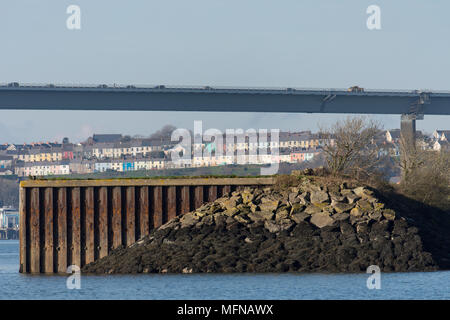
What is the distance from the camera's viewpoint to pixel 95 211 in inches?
1956

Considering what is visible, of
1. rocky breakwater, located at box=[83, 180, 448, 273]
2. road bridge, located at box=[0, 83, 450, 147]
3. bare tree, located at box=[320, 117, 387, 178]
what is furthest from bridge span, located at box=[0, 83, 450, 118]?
rocky breakwater, located at box=[83, 180, 448, 273]

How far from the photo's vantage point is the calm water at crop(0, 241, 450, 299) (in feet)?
126

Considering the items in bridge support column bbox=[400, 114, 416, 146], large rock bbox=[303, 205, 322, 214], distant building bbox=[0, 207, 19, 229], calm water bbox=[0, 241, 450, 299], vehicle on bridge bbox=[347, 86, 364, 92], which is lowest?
distant building bbox=[0, 207, 19, 229]

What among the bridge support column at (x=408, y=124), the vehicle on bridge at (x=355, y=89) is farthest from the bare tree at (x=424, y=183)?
the vehicle on bridge at (x=355, y=89)

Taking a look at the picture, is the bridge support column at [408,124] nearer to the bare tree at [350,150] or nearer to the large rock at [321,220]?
the bare tree at [350,150]

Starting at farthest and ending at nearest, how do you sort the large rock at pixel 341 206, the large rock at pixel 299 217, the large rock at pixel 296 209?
the large rock at pixel 296 209, the large rock at pixel 341 206, the large rock at pixel 299 217

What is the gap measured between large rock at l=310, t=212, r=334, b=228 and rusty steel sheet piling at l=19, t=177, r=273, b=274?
3753mm

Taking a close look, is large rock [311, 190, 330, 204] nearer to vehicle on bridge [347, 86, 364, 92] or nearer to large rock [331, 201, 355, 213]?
large rock [331, 201, 355, 213]

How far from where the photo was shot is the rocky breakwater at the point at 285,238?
45.5 metres

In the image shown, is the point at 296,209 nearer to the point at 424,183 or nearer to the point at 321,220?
the point at 321,220

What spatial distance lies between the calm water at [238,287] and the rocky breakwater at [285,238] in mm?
1403

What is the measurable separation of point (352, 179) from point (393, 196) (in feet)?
8.51

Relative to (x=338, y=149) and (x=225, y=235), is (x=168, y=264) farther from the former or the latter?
(x=338, y=149)

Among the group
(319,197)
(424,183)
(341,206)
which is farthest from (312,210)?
(424,183)
